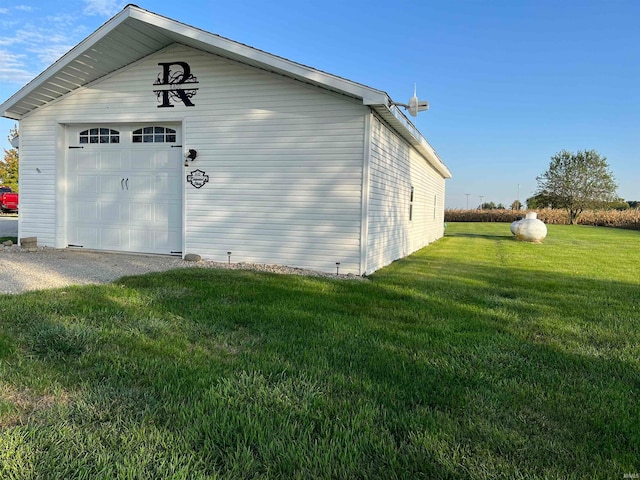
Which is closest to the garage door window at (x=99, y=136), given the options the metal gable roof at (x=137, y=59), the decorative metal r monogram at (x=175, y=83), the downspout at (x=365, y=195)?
the metal gable roof at (x=137, y=59)

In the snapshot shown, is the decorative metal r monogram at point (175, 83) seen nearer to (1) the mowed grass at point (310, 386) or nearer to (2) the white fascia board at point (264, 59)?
(2) the white fascia board at point (264, 59)

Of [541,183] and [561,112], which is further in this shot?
[541,183]

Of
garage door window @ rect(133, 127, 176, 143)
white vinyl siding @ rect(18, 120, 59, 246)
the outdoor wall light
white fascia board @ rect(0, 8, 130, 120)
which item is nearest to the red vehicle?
white vinyl siding @ rect(18, 120, 59, 246)

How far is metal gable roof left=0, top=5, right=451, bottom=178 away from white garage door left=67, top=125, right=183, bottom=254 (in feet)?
3.38

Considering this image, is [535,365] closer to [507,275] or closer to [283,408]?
[283,408]

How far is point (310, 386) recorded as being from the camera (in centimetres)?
271

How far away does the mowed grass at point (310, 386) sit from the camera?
1956 mm

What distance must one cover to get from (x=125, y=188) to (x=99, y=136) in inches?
52.9

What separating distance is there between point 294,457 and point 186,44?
8081 millimetres

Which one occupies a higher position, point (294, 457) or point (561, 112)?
point (561, 112)

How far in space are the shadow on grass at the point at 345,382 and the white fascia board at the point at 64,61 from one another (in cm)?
494

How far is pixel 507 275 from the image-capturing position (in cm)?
779

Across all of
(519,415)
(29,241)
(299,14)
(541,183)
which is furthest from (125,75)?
(541,183)

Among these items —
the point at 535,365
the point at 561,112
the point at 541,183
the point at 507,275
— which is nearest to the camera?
the point at 535,365
